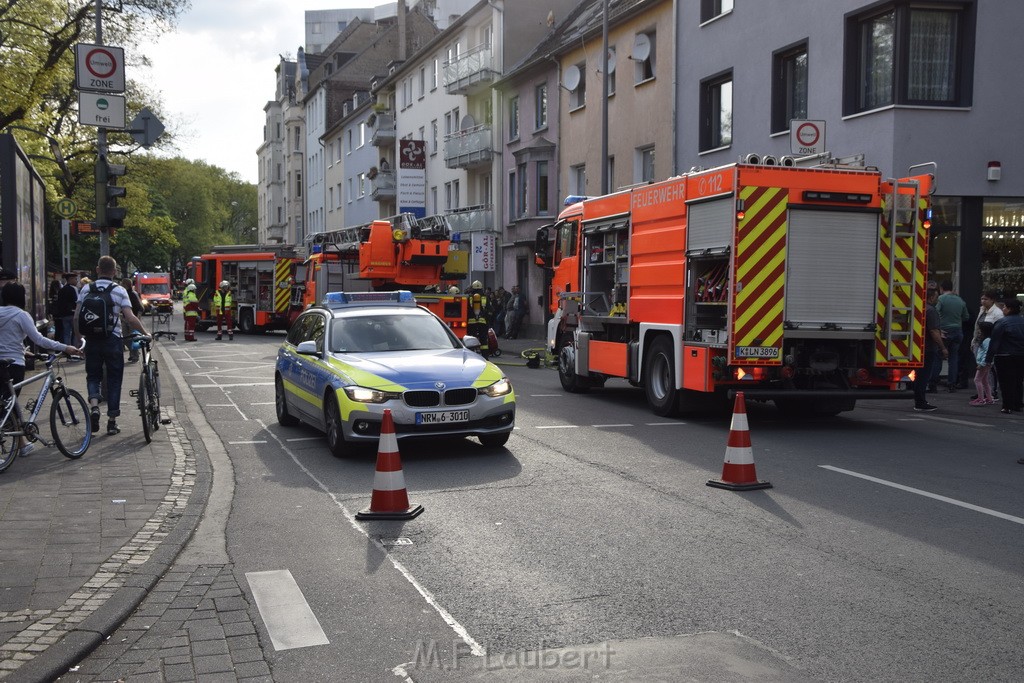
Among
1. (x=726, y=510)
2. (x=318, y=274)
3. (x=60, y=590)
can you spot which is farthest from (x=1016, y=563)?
(x=318, y=274)

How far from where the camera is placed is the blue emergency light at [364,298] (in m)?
12.4

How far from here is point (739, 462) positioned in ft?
27.7

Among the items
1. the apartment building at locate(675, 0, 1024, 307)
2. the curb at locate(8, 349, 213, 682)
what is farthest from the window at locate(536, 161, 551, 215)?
the curb at locate(8, 349, 213, 682)

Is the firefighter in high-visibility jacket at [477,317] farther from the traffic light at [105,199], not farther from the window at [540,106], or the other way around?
the window at [540,106]

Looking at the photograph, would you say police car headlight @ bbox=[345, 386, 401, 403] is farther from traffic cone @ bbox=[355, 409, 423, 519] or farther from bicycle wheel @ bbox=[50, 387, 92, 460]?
bicycle wheel @ bbox=[50, 387, 92, 460]

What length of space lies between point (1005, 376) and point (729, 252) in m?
5.57

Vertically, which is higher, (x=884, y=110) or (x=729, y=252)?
(x=884, y=110)

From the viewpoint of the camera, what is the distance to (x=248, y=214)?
420 ft

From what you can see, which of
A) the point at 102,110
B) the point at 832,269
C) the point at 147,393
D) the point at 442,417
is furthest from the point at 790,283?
the point at 102,110

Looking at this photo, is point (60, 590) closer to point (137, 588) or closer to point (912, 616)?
point (137, 588)

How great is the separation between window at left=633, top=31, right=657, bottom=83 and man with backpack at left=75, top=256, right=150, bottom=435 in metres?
19.9

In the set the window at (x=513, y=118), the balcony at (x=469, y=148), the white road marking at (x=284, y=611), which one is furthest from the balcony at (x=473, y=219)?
the white road marking at (x=284, y=611)

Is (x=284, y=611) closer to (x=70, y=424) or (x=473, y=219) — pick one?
(x=70, y=424)

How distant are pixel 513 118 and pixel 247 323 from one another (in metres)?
12.8
